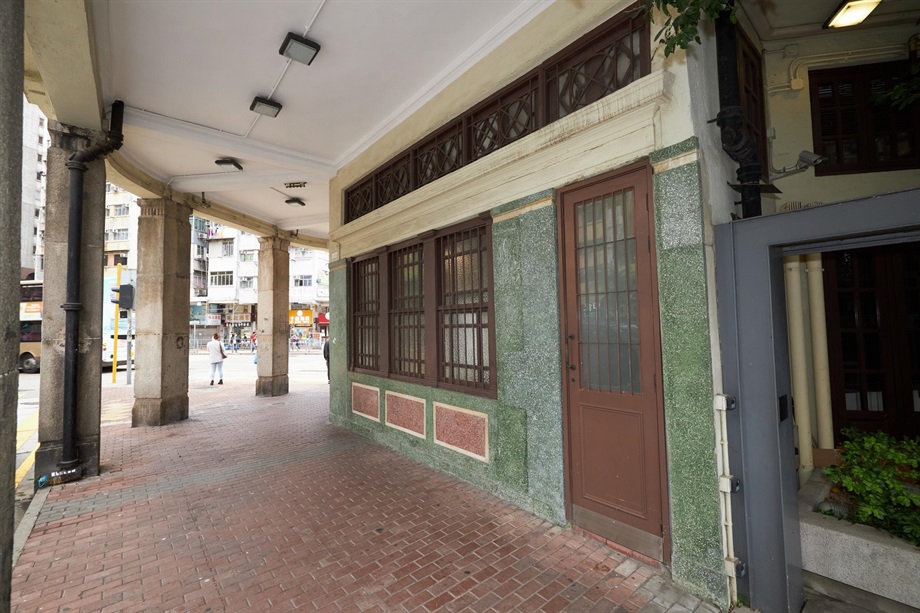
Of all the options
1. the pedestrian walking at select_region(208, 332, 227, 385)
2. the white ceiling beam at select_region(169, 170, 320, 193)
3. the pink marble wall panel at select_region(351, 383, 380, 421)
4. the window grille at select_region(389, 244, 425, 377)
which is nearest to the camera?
the window grille at select_region(389, 244, 425, 377)

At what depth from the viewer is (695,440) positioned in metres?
2.97

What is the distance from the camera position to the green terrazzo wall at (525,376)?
4000 millimetres

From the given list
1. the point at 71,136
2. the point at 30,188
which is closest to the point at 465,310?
the point at 71,136

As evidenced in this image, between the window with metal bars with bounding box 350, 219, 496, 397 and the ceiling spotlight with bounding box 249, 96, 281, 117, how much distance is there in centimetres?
Result: 249

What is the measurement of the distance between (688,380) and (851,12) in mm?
3788

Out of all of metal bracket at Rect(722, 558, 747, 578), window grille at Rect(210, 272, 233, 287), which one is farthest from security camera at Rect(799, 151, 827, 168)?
window grille at Rect(210, 272, 233, 287)

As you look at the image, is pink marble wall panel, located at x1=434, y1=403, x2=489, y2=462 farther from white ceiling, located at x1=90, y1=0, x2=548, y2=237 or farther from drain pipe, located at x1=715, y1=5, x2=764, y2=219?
white ceiling, located at x1=90, y1=0, x2=548, y2=237

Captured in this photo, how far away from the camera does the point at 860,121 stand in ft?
14.4

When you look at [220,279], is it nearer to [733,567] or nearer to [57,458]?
[57,458]

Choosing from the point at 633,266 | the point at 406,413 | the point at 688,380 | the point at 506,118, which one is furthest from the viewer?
the point at 406,413

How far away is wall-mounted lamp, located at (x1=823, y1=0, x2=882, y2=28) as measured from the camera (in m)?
3.68

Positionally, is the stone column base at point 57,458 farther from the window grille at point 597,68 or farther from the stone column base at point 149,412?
the window grille at point 597,68

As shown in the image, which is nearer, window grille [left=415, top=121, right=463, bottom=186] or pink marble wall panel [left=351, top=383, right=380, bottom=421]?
window grille [left=415, top=121, right=463, bottom=186]

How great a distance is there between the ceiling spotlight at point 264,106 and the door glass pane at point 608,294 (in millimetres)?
4596
